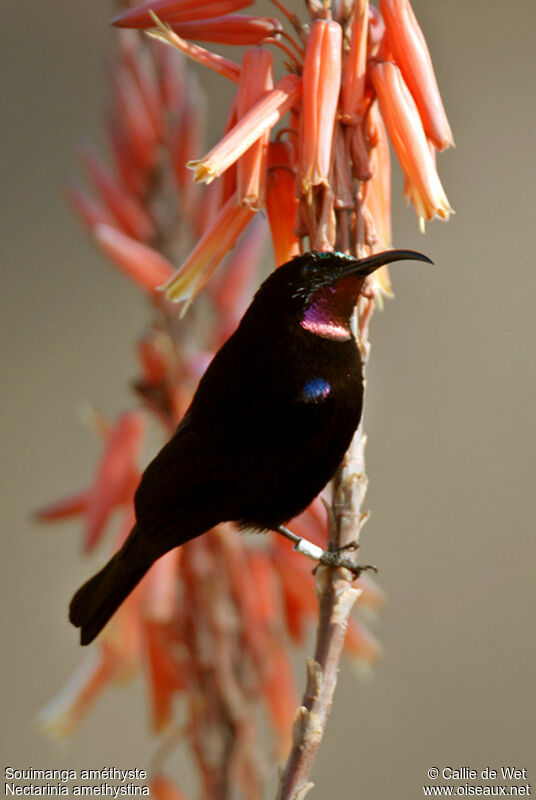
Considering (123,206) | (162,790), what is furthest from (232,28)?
(162,790)

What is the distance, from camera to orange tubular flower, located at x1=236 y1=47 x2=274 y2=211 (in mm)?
1122

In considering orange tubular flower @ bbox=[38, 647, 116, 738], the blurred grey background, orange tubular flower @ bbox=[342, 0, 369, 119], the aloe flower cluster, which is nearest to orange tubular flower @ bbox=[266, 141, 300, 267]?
the aloe flower cluster

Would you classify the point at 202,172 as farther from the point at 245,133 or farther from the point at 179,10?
the point at 179,10

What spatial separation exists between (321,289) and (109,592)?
1.34 feet

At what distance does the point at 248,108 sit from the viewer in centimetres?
114

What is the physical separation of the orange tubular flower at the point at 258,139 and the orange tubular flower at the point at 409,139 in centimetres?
12

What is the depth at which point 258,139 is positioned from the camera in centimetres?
112

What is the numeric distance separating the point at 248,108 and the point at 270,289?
20cm

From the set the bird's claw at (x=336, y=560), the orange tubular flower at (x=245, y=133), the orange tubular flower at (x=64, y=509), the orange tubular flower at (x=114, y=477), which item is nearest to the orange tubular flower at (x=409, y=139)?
the orange tubular flower at (x=245, y=133)

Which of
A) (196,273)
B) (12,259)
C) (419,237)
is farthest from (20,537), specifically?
(196,273)

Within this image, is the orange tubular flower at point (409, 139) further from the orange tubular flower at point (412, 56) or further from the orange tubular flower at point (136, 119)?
the orange tubular flower at point (136, 119)

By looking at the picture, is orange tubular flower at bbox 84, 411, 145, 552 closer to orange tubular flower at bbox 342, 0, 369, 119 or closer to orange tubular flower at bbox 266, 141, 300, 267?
orange tubular flower at bbox 266, 141, 300, 267

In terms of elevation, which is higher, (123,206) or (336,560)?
(123,206)

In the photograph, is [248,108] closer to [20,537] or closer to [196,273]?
[196,273]
